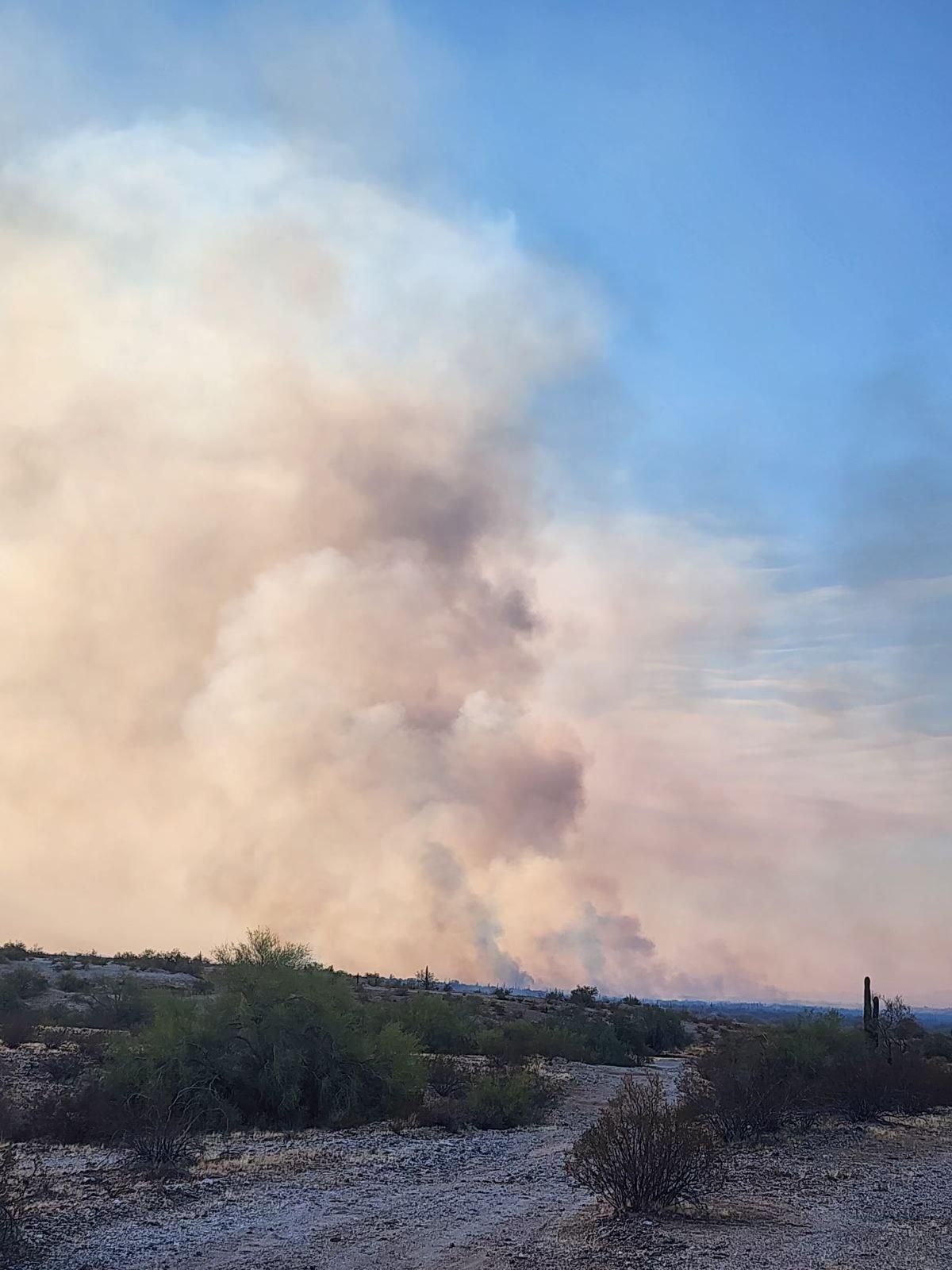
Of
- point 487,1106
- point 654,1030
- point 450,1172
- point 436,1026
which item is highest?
point 436,1026

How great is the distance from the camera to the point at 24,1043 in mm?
29797

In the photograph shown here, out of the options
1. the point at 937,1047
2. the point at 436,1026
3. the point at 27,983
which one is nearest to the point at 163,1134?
the point at 436,1026

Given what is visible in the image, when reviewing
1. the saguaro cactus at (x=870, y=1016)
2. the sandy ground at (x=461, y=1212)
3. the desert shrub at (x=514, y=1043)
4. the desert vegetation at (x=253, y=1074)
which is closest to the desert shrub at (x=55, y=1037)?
the desert vegetation at (x=253, y=1074)

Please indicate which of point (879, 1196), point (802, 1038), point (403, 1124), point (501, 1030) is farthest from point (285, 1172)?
point (501, 1030)

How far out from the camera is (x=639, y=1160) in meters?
14.4

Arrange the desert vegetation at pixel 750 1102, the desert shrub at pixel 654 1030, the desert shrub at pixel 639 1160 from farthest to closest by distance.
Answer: the desert shrub at pixel 654 1030 → the desert vegetation at pixel 750 1102 → the desert shrub at pixel 639 1160

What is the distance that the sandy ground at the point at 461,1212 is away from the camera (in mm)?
12383

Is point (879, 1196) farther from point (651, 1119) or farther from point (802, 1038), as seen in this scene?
point (802, 1038)

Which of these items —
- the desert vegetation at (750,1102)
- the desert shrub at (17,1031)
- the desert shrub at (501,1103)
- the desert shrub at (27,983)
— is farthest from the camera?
the desert shrub at (27,983)

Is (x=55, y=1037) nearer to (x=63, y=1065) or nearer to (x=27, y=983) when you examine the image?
(x=63, y=1065)

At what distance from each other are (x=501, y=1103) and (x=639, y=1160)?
11.4 m

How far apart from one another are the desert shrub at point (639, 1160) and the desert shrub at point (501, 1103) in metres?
9.98

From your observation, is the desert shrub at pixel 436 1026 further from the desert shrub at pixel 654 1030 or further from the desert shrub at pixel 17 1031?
the desert shrub at pixel 654 1030

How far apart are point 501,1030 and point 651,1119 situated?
28.5m
